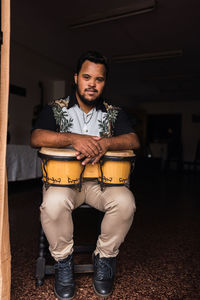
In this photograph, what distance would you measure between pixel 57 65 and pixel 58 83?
17.7 inches

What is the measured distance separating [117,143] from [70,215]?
0.45 m

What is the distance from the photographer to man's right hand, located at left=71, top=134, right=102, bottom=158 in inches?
52.0

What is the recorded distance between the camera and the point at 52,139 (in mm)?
1409

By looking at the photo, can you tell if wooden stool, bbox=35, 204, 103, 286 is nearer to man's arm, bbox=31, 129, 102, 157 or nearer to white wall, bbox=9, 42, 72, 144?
man's arm, bbox=31, 129, 102, 157

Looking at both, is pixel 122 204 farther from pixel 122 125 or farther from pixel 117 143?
pixel 122 125

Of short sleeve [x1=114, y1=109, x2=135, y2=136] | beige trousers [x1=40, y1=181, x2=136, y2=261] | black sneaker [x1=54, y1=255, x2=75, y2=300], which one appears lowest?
black sneaker [x1=54, y1=255, x2=75, y2=300]

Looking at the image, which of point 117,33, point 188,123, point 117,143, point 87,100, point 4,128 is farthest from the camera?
point 188,123

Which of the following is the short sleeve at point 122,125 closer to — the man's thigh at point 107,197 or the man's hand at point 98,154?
the man's hand at point 98,154

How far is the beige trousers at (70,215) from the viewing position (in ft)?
4.18

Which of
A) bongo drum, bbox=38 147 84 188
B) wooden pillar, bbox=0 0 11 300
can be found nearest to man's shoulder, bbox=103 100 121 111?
bongo drum, bbox=38 147 84 188

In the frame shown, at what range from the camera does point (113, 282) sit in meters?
1.41

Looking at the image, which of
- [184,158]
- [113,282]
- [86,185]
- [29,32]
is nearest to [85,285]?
[113,282]

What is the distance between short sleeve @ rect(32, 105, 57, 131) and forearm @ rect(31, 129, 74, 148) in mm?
53

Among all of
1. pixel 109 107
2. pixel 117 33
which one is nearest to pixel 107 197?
pixel 109 107
